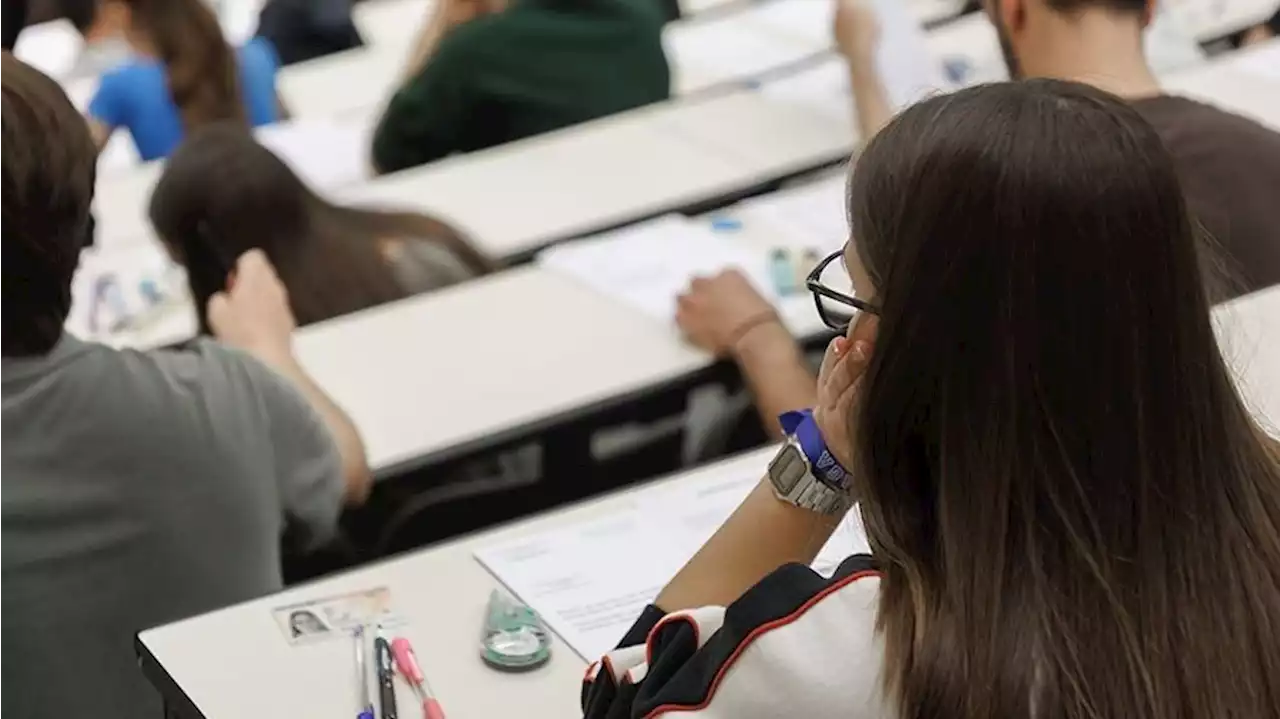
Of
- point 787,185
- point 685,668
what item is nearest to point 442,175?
point 787,185

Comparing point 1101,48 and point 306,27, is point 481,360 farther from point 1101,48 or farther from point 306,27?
point 306,27

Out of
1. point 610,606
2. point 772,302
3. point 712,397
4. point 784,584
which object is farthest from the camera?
point 712,397

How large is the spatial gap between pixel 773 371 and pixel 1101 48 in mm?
557

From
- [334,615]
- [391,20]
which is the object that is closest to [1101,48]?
[334,615]

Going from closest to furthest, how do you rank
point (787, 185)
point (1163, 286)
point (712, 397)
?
point (1163, 286), point (712, 397), point (787, 185)

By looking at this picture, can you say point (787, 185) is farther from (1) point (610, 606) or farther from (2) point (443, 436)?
(1) point (610, 606)

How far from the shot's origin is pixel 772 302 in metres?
2.35

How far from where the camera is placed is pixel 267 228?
237cm

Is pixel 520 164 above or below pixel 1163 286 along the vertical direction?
below

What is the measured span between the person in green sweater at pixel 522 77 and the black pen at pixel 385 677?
74.3 inches

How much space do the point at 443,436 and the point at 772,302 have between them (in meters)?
0.49

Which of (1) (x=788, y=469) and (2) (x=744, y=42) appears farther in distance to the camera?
(2) (x=744, y=42)

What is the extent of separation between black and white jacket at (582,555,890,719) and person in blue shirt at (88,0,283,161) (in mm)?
2445

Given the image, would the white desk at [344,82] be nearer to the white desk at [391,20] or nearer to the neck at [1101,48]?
the white desk at [391,20]
